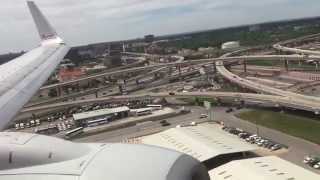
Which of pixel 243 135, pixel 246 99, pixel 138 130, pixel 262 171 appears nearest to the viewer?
pixel 262 171

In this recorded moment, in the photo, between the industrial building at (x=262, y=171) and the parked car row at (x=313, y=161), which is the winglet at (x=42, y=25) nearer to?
the industrial building at (x=262, y=171)

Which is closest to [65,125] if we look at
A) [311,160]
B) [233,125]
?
[233,125]

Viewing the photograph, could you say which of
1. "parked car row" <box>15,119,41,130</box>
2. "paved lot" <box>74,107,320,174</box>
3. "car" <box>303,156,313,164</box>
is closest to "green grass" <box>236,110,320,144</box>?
"paved lot" <box>74,107,320,174</box>

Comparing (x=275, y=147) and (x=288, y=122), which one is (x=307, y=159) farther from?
(x=288, y=122)

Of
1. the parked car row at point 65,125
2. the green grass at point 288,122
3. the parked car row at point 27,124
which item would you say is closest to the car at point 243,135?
the green grass at point 288,122

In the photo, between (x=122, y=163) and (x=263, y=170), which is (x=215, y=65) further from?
(x=122, y=163)

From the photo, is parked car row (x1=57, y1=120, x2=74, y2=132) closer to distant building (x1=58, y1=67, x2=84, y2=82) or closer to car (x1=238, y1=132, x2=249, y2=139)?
car (x1=238, y1=132, x2=249, y2=139)

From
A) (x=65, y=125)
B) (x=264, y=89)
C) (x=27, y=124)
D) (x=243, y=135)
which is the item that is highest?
(x=264, y=89)
